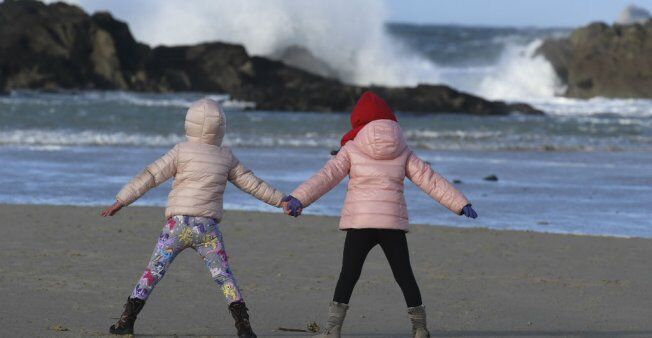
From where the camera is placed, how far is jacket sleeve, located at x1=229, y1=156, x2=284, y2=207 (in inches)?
223

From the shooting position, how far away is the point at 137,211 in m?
11.0

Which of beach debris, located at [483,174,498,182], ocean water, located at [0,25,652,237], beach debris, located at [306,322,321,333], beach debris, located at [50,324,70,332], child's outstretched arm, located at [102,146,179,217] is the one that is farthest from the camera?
beach debris, located at [483,174,498,182]

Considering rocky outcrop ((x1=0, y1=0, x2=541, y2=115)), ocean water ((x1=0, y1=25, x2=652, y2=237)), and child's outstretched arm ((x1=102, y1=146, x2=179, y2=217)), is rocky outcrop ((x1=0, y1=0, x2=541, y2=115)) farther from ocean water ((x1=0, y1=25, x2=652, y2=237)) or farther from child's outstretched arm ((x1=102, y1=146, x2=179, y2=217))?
child's outstretched arm ((x1=102, y1=146, x2=179, y2=217))

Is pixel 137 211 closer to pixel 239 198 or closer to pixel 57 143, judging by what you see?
pixel 239 198

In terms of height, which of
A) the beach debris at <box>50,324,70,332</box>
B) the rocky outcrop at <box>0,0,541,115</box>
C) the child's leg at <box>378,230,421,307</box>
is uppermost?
the rocky outcrop at <box>0,0,541,115</box>

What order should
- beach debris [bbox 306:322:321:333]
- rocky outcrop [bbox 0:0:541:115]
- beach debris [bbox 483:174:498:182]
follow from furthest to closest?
rocky outcrop [bbox 0:0:541:115] < beach debris [bbox 483:174:498:182] < beach debris [bbox 306:322:321:333]

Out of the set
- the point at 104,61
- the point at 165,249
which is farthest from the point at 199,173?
the point at 104,61

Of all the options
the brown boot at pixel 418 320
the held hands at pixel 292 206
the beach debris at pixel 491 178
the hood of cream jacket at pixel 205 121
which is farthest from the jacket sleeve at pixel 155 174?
the beach debris at pixel 491 178

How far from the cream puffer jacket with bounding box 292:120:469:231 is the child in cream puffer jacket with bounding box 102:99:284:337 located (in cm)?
26

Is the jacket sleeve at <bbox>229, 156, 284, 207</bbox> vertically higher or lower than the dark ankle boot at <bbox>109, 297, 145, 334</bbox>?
higher

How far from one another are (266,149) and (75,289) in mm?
14272

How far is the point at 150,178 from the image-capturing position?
5652 millimetres

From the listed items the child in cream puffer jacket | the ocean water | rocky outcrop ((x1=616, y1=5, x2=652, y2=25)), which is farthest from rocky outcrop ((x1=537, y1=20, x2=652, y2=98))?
rocky outcrop ((x1=616, y1=5, x2=652, y2=25))

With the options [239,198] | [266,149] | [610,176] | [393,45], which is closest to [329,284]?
[239,198]
